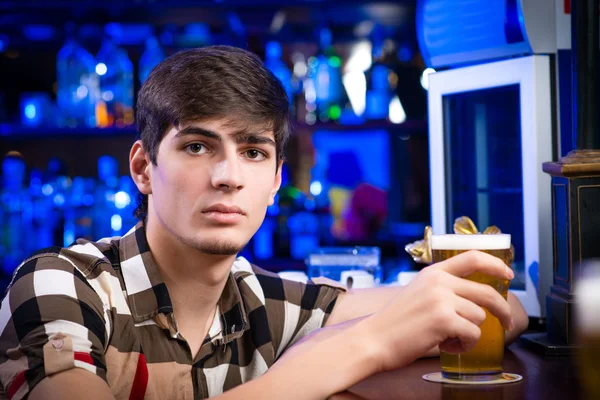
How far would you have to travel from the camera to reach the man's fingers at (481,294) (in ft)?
3.18

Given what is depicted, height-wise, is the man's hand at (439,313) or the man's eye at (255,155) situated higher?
the man's eye at (255,155)

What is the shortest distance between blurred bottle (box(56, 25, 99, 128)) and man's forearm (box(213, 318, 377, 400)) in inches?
93.8

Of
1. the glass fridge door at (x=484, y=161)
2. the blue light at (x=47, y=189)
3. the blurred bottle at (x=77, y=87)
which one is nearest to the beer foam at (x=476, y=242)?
the glass fridge door at (x=484, y=161)

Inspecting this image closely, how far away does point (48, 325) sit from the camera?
3.55 feet

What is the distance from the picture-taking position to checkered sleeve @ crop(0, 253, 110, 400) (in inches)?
40.8

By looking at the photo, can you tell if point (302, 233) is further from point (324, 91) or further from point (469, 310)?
point (469, 310)

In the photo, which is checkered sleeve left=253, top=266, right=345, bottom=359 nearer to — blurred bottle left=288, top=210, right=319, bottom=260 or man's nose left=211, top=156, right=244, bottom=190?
man's nose left=211, top=156, right=244, bottom=190

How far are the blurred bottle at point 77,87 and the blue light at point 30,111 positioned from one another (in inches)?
4.2

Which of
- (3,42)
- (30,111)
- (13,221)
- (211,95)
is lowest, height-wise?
(13,221)

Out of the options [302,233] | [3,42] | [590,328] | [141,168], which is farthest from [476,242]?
[3,42]

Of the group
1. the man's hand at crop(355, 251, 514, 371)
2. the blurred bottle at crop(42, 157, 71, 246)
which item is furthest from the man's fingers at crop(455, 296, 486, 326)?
the blurred bottle at crop(42, 157, 71, 246)

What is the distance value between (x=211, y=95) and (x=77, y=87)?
2.11 m

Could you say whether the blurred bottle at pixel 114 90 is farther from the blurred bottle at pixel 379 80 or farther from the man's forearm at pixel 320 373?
the man's forearm at pixel 320 373

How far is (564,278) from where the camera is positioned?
55.5 inches
